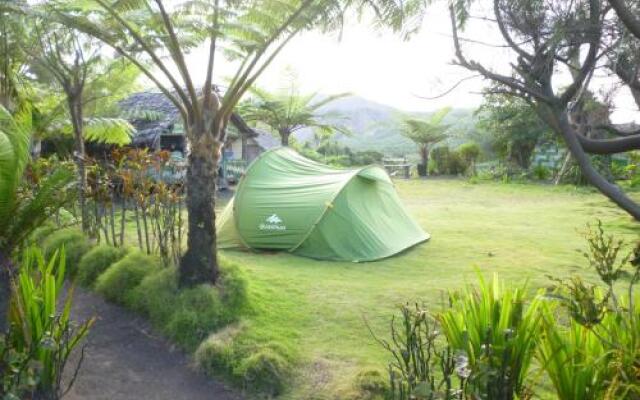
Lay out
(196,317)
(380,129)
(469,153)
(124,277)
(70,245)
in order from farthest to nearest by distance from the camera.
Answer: (380,129) → (469,153) → (70,245) → (124,277) → (196,317)

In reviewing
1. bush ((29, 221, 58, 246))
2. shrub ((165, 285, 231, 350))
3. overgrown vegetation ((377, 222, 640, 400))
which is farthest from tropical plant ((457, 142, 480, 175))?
overgrown vegetation ((377, 222, 640, 400))

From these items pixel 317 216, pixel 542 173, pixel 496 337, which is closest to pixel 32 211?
pixel 496 337

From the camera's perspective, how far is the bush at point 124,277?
21.5 ft

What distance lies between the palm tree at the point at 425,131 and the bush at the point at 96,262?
2239 centimetres

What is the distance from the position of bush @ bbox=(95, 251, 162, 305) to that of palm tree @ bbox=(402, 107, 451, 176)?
22.7 m

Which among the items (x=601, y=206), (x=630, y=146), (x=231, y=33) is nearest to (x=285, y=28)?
(x=231, y=33)

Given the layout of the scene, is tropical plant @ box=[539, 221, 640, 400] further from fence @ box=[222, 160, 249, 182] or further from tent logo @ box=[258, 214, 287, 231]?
fence @ box=[222, 160, 249, 182]

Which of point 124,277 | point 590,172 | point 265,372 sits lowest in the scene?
point 265,372

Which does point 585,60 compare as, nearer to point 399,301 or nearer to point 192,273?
point 399,301

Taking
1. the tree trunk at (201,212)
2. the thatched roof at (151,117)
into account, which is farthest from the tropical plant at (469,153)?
the tree trunk at (201,212)

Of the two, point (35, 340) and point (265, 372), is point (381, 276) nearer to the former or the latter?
point (265, 372)

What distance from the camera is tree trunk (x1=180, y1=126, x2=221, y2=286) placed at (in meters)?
6.16

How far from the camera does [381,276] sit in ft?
24.6

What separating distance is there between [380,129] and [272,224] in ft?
164
